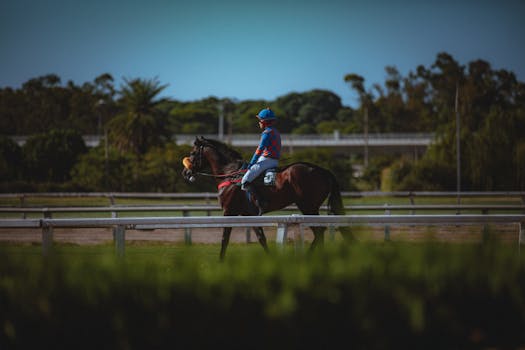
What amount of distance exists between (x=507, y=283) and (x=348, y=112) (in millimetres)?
130853

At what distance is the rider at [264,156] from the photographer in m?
10.4

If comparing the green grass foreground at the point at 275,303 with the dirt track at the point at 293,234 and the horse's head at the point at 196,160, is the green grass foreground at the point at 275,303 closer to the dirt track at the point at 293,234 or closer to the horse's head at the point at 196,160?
→ the dirt track at the point at 293,234

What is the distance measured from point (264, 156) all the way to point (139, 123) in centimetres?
4580

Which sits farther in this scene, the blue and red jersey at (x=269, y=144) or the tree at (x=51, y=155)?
the tree at (x=51, y=155)

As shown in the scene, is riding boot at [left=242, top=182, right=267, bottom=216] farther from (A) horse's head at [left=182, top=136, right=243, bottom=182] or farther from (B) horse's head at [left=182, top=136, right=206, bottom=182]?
(B) horse's head at [left=182, top=136, right=206, bottom=182]

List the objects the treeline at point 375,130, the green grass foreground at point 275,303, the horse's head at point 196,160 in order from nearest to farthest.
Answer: the green grass foreground at point 275,303 → the horse's head at point 196,160 → the treeline at point 375,130

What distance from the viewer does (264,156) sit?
10484 mm

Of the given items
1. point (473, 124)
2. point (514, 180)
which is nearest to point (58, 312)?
point (514, 180)

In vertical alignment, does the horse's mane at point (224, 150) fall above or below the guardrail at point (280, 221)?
above

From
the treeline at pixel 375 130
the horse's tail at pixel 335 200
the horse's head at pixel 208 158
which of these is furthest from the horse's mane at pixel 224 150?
the treeline at pixel 375 130

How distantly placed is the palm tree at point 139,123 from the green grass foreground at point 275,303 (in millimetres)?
50534

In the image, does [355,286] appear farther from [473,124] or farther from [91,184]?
[473,124]

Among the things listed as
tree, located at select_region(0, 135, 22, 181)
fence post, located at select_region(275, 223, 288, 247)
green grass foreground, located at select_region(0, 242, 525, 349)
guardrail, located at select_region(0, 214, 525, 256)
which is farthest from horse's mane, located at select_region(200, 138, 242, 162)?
tree, located at select_region(0, 135, 22, 181)

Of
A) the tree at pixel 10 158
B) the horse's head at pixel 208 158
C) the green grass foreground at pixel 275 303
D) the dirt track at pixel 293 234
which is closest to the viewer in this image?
the green grass foreground at pixel 275 303
